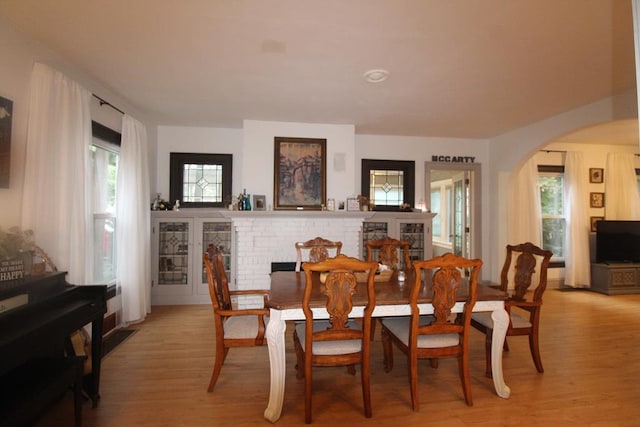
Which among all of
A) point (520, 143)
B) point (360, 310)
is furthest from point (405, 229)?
point (360, 310)

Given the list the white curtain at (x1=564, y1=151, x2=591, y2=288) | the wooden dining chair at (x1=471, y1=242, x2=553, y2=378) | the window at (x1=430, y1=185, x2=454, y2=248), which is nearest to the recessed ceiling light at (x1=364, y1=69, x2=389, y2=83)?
the wooden dining chair at (x1=471, y1=242, x2=553, y2=378)

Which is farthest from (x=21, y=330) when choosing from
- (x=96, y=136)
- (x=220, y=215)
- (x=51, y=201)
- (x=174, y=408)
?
(x=220, y=215)

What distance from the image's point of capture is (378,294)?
213 cm

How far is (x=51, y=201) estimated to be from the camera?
231 cm

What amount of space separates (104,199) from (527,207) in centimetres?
644

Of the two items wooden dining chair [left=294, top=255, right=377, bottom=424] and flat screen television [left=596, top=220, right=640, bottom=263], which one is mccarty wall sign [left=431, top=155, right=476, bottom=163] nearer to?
flat screen television [left=596, top=220, right=640, bottom=263]

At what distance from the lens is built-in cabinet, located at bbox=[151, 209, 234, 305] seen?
423cm

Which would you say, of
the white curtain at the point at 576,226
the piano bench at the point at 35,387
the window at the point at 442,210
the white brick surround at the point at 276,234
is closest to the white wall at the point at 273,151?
the white brick surround at the point at 276,234

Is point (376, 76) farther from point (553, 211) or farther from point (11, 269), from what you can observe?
point (553, 211)

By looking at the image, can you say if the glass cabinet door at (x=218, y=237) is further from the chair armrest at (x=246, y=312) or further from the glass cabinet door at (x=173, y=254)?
the chair armrest at (x=246, y=312)

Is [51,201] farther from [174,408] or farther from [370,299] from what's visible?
[370,299]

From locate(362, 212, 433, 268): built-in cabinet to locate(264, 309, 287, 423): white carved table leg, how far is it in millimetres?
2885

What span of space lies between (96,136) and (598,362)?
532cm

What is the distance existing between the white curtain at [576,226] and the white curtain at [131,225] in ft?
22.5
